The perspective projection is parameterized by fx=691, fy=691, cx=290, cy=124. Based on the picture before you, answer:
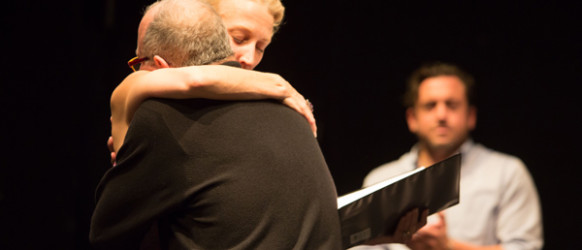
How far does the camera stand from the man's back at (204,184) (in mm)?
1149

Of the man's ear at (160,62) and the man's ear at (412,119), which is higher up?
the man's ear at (160,62)

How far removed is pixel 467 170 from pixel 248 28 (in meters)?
1.45

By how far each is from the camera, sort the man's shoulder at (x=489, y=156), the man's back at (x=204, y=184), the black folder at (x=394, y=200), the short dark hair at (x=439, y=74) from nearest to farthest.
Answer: the man's back at (x=204, y=184) → the black folder at (x=394, y=200) → the man's shoulder at (x=489, y=156) → the short dark hair at (x=439, y=74)

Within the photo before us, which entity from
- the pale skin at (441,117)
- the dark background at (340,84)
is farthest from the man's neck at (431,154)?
the dark background at (340,84)

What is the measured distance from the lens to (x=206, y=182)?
1158 mm

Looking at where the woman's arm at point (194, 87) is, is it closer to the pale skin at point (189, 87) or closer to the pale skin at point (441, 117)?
the pale skin at point (189, 87)

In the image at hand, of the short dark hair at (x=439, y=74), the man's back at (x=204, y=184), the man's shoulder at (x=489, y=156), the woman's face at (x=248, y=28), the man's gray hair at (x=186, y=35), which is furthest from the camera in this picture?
the short dark hair at (x=439, y=74)

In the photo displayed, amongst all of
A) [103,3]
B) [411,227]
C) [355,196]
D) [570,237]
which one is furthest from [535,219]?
[103,3]

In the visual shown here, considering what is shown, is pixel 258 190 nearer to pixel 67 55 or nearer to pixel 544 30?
pixel 67 55

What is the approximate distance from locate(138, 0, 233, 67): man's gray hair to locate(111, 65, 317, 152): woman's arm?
51 millimetres

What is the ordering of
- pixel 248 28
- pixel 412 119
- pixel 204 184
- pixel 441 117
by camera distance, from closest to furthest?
pixel 204 184, pixel 248 28, pixel 441 117, pixel 412 119

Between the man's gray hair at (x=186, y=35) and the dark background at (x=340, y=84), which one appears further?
the dark background at (x=340, y=84)

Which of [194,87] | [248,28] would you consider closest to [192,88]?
[194,87]

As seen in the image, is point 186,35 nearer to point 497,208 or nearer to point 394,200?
point 394,200
